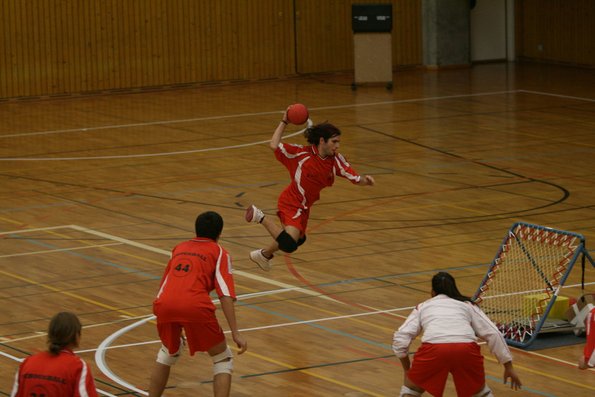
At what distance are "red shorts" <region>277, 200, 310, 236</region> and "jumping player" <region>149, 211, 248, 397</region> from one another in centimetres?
415

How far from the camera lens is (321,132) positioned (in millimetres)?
13250

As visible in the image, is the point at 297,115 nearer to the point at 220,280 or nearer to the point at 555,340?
the point at 555,340

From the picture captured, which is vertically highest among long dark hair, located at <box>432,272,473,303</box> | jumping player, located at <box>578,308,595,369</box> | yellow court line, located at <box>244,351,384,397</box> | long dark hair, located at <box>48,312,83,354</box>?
long dark hair, located at <box>48,312,83,354</box>

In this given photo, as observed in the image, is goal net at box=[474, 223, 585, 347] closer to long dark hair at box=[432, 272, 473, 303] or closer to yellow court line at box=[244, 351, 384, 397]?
yellow court line at box=[244, 351, 384, 397]

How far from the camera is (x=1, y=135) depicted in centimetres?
2622

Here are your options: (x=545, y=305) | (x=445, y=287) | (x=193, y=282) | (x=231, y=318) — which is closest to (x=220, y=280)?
(x=193, y=282)

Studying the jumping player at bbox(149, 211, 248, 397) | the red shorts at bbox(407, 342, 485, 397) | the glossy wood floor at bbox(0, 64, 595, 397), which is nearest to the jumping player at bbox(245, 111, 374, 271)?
the glossy wood floor at bbox(0, 64, 595, 397)

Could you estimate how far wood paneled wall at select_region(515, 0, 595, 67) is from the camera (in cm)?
3578

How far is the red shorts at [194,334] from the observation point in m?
9.12

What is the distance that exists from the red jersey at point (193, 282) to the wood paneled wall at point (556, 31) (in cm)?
2810

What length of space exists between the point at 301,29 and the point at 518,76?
619 centimetres

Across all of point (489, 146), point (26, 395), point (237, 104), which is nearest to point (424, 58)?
Result: point (237, 104)

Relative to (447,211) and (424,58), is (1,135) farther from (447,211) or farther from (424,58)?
(424,58)

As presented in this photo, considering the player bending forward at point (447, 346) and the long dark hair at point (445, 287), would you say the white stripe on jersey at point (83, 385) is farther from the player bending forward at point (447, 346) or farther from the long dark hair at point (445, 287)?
the long dark hair at point (445, 287)
